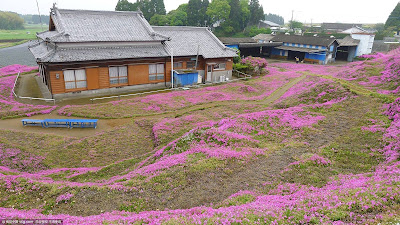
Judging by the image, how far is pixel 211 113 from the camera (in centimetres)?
2712

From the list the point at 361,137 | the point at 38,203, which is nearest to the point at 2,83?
the point at 38,203

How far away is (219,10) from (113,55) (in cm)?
8603

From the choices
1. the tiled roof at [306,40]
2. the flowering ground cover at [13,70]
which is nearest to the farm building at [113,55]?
the flowering ground cover at [13,70]

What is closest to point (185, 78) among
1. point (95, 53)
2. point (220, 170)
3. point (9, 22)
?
point (95, 53)

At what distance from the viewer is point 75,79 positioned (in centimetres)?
3158

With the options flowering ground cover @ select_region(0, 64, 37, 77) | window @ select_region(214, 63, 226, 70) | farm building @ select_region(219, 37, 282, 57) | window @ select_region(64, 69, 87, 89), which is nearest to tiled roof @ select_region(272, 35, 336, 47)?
farm building @ select_region(219, 37, 282, 57)

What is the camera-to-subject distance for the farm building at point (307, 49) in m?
66.0

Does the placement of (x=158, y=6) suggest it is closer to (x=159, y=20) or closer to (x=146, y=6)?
(x=146, y=6)

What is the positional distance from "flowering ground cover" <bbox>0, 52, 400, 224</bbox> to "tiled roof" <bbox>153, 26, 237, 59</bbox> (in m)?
16.5

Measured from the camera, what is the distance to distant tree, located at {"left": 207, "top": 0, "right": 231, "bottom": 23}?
108 m

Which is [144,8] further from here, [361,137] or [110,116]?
[361,137]

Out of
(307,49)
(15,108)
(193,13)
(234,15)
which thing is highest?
(193,13)

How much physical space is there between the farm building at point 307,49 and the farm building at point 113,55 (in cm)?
3532

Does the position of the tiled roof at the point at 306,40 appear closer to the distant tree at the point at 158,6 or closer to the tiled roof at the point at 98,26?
the tiled roof at the point at 98,26
